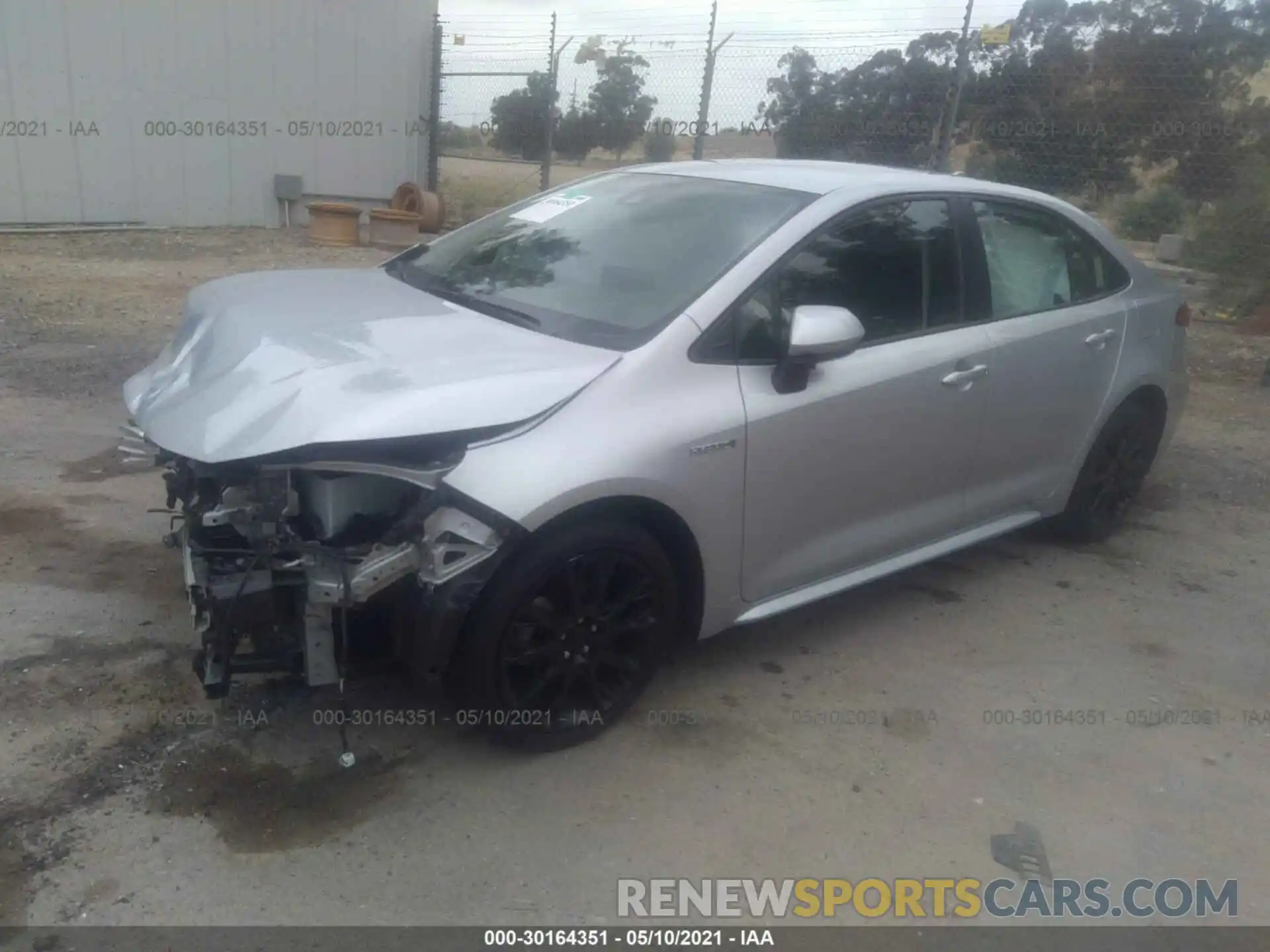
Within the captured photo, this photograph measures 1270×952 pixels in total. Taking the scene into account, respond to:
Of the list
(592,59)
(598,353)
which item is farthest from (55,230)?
(598,353)

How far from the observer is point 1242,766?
3.61 metres

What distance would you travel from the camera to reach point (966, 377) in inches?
161

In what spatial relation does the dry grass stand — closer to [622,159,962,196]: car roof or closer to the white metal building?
the white metal building

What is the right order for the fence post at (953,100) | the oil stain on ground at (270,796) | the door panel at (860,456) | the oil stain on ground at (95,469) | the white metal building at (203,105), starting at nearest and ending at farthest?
the oil stain on ground at (270,796) → the door panel at (860,456) → the oil stain on ground at (95,469) → the fence post at (953,100) → the white metal building at (203,105)

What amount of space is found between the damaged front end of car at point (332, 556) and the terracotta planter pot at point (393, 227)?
9.96 meters

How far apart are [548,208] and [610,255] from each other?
652 millimetres

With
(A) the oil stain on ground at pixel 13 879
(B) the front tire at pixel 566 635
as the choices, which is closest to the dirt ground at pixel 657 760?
(A) the oil stain on ground at pixel 13 879

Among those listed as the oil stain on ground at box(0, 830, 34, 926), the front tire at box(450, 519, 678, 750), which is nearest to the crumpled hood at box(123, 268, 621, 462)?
the front tire at box(450, 519, 678, 750)

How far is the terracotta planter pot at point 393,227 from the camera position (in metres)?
12.6

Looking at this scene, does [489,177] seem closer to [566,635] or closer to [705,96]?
[705,96]

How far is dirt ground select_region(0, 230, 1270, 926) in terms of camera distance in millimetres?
2836

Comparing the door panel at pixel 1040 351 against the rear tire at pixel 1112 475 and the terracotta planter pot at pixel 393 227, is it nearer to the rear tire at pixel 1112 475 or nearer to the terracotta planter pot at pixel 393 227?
the rear tire at pixel 1112 475

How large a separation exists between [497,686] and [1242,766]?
240 centimetres

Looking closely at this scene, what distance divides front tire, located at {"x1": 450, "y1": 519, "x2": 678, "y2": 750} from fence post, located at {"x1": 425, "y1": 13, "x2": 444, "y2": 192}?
40.6 feet
